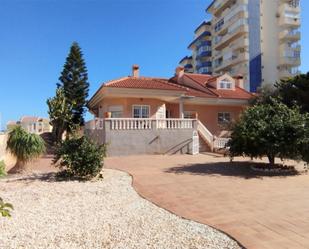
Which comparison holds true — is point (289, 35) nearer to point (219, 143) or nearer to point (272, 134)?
point (219, 143)

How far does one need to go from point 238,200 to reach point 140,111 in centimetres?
1554

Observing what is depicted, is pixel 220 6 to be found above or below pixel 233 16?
above

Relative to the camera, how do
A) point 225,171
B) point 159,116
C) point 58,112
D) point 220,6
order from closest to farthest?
point 225,171 → point 159,116 → point 58,112 → point 220,6

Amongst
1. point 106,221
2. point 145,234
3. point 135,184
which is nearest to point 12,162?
point 135,184

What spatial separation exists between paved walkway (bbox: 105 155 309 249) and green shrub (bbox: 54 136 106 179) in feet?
5.47

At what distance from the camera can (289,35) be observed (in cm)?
5706

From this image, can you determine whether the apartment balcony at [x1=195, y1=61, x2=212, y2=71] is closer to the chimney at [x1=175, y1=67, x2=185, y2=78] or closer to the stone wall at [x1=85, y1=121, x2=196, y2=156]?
the chimney at [x1=175, y1=67, x2=185, y2=78]

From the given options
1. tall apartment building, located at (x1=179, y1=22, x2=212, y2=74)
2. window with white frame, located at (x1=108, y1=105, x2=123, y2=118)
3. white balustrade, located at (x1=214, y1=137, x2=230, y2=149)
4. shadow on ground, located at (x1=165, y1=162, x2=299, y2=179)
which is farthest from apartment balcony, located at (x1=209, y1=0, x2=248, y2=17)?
shadow on ground, located at (x1=165, y1=162, x2=299, y2=179)

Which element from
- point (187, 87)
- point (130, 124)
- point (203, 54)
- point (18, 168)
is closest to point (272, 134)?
point (130, 124)

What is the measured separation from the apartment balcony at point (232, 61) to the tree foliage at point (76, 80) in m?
32.4

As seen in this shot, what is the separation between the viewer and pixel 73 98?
1396 inches

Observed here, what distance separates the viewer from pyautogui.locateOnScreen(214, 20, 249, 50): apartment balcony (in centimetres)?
5406

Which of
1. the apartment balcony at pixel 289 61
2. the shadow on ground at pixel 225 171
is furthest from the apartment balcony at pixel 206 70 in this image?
the shadow on ground at pixel 225 171

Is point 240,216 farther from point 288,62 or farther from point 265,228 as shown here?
point 288,62
